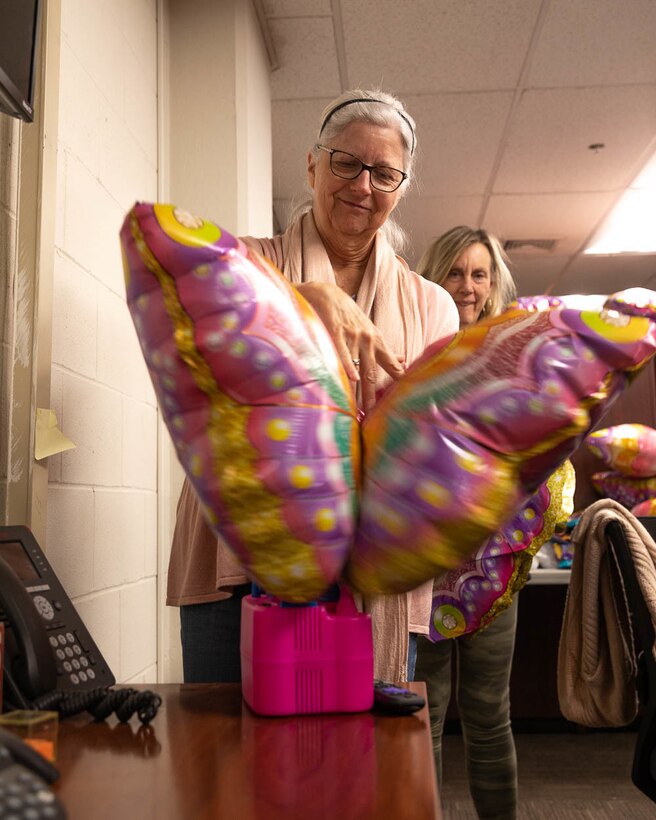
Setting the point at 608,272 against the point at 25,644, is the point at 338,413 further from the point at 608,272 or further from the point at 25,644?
the point at 608,272

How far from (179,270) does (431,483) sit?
0.25 metres

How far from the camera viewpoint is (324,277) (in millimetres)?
1067

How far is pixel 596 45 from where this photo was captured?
3.06 m

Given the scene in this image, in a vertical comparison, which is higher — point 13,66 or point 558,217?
point 558,217

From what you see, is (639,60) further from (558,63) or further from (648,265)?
(648,265)

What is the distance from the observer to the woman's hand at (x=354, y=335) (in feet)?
2.46

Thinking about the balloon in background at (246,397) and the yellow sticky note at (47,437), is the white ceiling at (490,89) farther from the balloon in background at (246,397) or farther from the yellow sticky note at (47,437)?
the balloon in background at (246,397)

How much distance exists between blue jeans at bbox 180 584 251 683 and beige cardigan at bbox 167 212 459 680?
0.02 m

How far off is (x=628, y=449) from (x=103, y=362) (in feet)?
7.72

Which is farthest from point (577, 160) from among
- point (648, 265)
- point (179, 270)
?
point (179, 270)

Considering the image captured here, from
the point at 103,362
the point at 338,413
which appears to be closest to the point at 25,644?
the point at 338,413

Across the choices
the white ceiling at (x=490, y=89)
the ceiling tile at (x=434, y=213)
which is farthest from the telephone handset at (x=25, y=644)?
the ceiling tile at (x=434, y=213)

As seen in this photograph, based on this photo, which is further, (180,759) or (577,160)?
(577,160)

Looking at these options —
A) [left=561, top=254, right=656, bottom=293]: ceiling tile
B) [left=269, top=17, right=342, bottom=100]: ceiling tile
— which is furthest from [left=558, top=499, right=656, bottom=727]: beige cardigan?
[left=561, top=254, right=656, bottom=293]: ceiling tile
